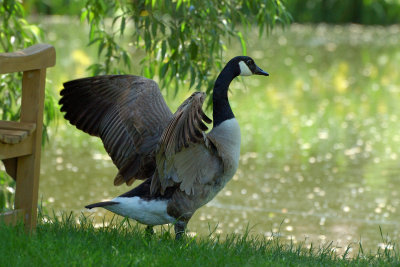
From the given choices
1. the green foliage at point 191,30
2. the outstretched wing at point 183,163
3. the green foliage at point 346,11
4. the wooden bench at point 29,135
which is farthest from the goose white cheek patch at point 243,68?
the green foliage at point 346,11

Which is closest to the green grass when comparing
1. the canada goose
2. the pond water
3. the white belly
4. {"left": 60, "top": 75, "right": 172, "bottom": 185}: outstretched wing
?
the white belly

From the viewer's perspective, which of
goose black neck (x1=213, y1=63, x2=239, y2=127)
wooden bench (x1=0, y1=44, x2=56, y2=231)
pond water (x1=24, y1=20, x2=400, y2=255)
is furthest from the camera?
pond water (x1=24, y1=20, x2=400, y2=255)

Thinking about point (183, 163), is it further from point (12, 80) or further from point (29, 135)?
point (12, 80)

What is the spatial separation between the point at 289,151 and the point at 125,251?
7972 mm

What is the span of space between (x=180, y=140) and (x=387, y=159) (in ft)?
25.9

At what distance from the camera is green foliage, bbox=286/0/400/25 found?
110 ft

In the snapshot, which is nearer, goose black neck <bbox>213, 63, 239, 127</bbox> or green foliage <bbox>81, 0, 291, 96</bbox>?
goose black neck <bbox>213, 63, 239, 127</bbox>

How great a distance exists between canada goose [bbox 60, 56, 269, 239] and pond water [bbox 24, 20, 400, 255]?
0.55 metres

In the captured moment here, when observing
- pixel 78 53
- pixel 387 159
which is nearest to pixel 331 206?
pixel 387 159

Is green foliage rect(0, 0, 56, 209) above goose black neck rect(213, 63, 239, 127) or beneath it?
beneath

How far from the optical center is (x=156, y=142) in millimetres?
5461

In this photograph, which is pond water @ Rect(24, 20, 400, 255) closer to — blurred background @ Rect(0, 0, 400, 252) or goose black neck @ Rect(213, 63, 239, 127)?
blurred background @ Rect(0, 0, 400, 252)

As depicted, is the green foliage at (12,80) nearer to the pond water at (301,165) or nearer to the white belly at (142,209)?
the pond water at (301,165)

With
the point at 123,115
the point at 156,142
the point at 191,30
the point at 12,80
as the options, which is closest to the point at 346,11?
the point at 191,30
